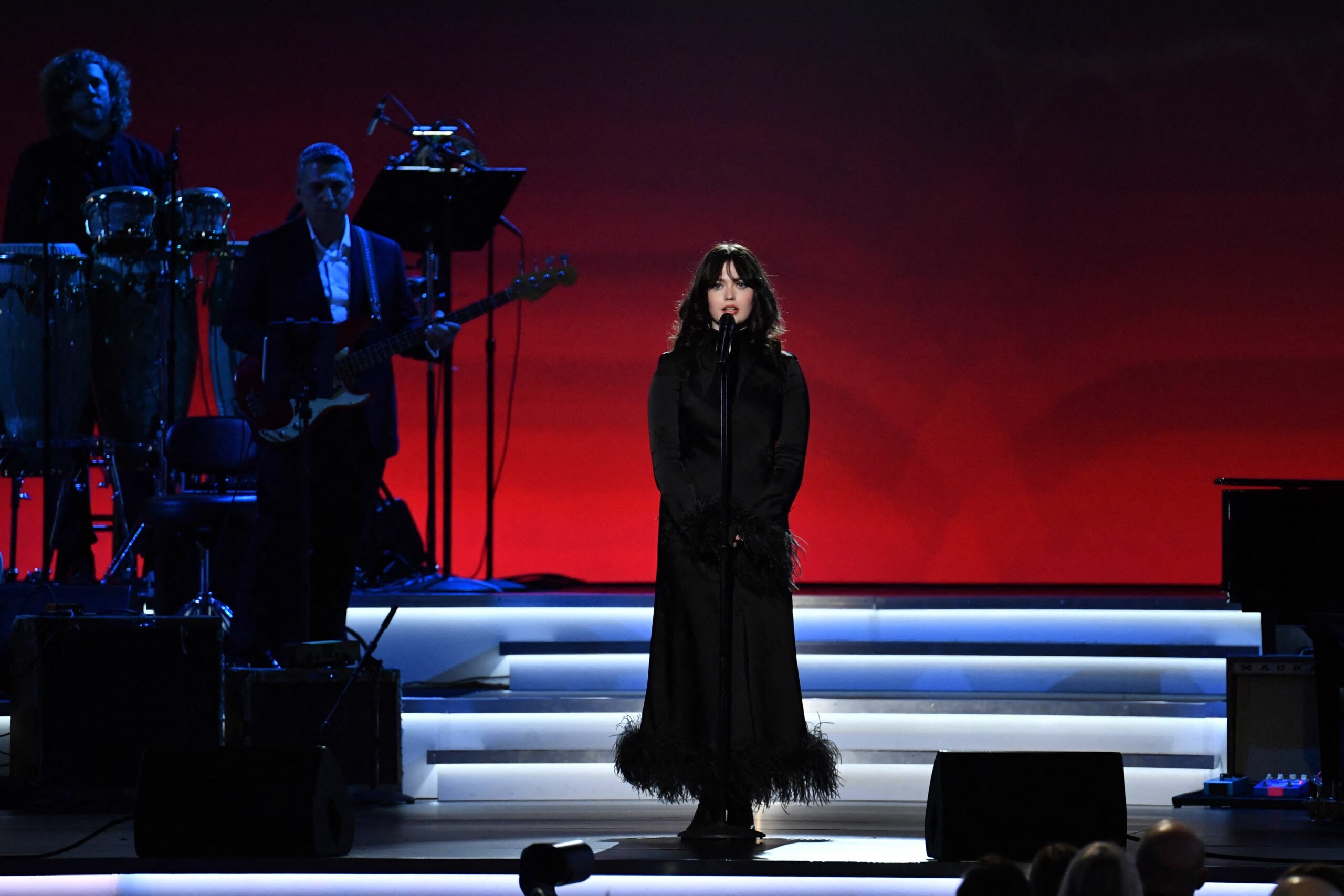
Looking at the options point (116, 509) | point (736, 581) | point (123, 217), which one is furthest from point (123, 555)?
point (736, 581)

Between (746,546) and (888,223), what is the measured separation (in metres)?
4.41

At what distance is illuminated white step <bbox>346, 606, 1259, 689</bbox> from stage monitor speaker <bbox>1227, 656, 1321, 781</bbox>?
0.72 m

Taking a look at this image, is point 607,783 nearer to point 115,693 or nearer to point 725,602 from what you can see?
point 115,693

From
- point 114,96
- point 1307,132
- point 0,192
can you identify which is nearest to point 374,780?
point 114,96

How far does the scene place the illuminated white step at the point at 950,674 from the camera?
5.51 meters

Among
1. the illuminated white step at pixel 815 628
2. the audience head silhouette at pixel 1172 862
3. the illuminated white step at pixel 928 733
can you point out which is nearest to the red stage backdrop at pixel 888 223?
the illuminated white step at pixel 815 628

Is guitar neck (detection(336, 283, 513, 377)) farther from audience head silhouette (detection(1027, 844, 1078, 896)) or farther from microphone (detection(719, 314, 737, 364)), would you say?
audience head silhouette (detection(1027, 844, 1078, 896))

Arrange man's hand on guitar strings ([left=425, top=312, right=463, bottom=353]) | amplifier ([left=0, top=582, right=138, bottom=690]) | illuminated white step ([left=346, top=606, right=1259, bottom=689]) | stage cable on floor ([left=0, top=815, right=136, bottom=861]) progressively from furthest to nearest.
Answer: illuminated white step ([left=346, top=606, right=1259, bottom=689]) < amplifier ([left=0, top=582, right=138, bottom=690]) < man's hand on guitar strings ([left=425, top=312, right=463, bottom=353]) < stage cable on floor ([left=0, top=815, right=136, bottom=861])

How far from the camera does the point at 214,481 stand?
6.76m

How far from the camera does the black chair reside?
18.8 feet

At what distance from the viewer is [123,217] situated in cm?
645

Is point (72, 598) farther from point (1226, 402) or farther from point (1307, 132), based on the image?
point (1307, 132)

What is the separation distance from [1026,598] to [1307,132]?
10.3 ft

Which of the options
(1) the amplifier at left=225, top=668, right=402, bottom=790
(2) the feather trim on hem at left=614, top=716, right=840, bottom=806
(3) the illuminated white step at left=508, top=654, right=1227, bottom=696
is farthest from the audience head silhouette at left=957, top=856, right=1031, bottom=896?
(3) the illuminated white step at left=508, top=654, right=1227, bottom=696
